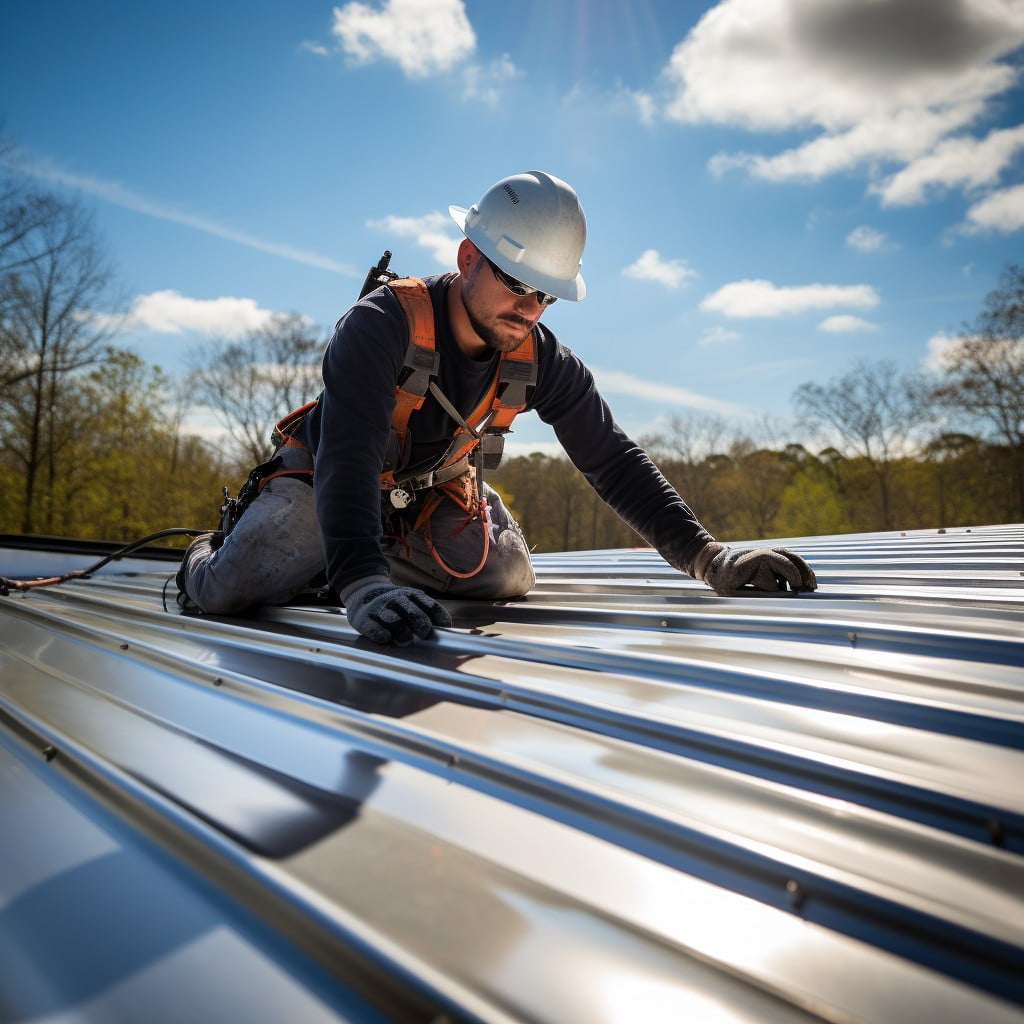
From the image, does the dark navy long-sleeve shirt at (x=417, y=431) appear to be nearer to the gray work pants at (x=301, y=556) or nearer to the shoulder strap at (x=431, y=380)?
the shoulder strap at (x=431, y=380)

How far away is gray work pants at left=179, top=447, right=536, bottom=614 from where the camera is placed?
9.69ft

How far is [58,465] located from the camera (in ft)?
73.4

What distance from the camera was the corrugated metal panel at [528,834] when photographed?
759 mm

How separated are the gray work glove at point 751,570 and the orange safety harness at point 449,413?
912 millimetres

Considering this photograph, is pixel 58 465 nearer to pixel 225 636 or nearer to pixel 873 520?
pixel 225 636

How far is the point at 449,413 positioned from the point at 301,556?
84 cm

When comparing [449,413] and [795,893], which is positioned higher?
[449,413]

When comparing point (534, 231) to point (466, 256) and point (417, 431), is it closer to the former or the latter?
point (466, 256)

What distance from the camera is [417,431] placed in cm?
296

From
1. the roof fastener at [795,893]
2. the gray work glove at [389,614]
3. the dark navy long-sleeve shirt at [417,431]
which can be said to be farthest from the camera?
the dark navy long-sleeve shirt at [417,431]

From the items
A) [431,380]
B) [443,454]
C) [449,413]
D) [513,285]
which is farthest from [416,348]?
[443,454]

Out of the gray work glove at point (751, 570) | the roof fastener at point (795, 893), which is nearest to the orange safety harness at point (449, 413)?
the gray work glove at point (751, 570)

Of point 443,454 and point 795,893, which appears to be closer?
point 795,893

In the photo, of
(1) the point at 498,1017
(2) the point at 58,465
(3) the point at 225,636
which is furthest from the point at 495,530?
(2) the point at 58,465
